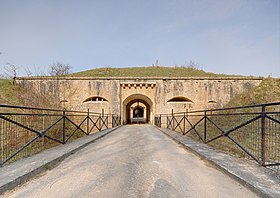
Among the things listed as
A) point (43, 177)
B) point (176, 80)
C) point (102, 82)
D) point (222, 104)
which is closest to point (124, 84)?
point (102, 82)

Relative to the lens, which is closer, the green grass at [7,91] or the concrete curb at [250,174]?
the concrete curb at [250,174]

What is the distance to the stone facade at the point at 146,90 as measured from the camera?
1608cm

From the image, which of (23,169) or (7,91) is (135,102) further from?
(23,169)

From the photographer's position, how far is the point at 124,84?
1617 centimetres

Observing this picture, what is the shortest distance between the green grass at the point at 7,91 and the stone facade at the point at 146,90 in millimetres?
881

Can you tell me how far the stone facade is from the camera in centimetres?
1608

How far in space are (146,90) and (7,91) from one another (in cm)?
1233

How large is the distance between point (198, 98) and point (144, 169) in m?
14.4

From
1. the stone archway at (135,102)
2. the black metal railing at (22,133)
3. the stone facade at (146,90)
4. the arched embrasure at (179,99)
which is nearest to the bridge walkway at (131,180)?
the black metal railing at (22,133)

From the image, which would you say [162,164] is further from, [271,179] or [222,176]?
[271,179]

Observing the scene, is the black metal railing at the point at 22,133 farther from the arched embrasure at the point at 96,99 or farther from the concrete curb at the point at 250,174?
the arched embrasure at the point at 96,99

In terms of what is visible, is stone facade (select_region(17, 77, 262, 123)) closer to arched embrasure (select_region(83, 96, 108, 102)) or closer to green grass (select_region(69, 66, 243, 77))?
arched embrasure (select_region(83, 96, 108, 102))

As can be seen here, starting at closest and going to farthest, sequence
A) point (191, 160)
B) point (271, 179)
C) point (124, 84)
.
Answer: point (271, 179) → point (191, 160) → point (124, 84)

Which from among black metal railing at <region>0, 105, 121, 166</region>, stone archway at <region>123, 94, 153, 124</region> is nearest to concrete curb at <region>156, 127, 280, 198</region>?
black metal railing at <region>0, 105, 121, 166</region>
